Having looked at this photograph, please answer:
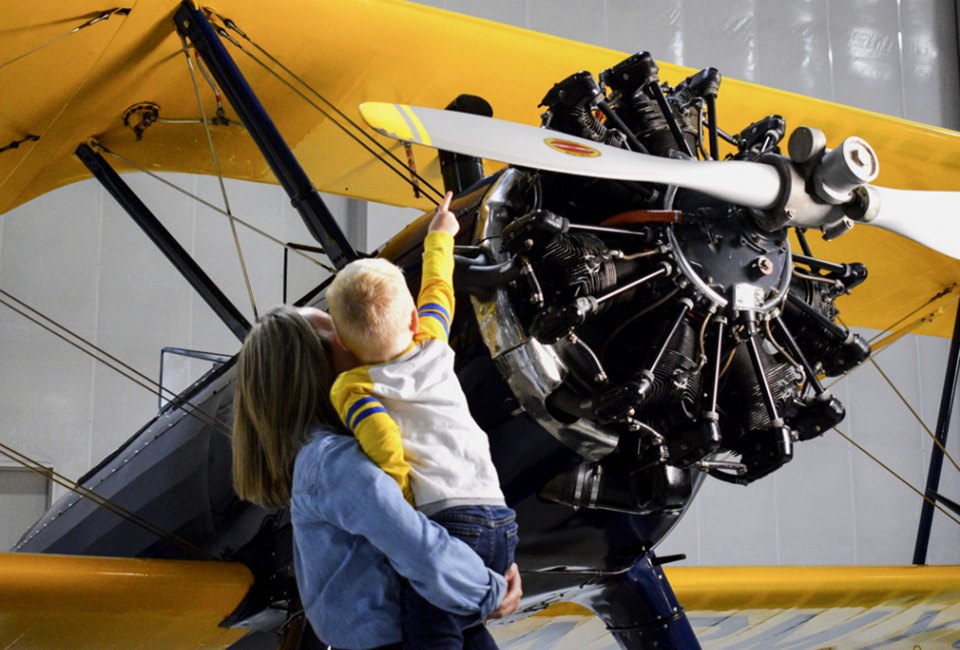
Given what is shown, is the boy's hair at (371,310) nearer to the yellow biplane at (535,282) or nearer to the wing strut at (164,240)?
the yellow biplane at (535,282)

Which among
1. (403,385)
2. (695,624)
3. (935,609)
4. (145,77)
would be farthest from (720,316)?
(935,609)

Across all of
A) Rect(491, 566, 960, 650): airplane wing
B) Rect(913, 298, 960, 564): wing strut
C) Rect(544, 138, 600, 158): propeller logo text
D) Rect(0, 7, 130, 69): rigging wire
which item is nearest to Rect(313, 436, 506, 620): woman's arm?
Rect(544, 138, 600, 158): propeller logo text

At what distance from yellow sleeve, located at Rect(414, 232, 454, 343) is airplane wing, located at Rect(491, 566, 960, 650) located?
174cm

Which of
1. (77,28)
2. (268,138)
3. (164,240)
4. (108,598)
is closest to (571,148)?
(268,138)

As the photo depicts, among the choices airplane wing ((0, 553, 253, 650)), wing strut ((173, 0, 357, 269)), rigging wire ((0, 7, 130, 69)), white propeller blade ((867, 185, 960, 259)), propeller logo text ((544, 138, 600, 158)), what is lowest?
airplane wing ((0, 553, 253, 650))

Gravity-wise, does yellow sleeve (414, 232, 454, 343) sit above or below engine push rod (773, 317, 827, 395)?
above

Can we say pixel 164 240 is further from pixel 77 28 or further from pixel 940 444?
pixel 940 444

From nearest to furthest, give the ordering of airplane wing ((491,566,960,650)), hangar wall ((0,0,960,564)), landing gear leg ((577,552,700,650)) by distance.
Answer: landing gear leg ((577,552,700,650)) < airplane wing ((491,566,960,650)) < hangar wall ((0,0,960,564))

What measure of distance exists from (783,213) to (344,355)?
0.85m

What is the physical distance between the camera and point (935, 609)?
431cm

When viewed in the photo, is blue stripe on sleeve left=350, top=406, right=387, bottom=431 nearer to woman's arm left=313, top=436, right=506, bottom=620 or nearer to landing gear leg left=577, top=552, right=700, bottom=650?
woman's arm left=313, top=436, right=506, bottom=620

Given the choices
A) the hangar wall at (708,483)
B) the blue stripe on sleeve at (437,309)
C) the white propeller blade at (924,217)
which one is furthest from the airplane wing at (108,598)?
the hangar wall at (708,483)

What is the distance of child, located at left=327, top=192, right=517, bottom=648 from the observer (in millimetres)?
1521

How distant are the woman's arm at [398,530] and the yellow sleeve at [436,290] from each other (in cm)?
26
